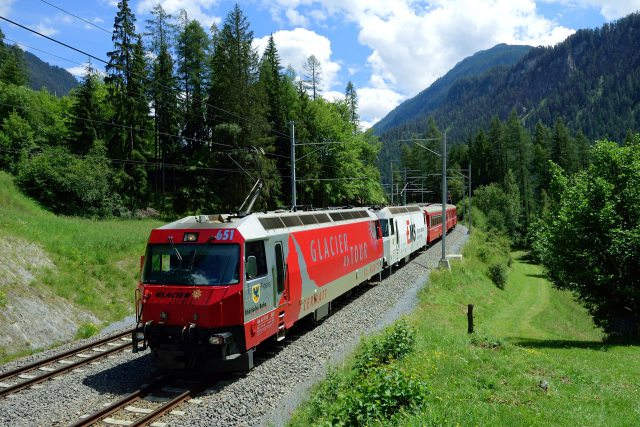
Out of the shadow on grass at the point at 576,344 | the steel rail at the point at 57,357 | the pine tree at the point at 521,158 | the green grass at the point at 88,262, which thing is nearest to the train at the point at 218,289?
the steel rail at the point at 57,357

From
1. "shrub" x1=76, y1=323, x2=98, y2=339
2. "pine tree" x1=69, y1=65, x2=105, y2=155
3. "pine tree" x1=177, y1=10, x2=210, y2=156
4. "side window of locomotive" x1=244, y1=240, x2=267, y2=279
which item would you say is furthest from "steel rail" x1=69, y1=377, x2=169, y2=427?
"pine tree" x1=69, y1=65, x2=105, y2=155

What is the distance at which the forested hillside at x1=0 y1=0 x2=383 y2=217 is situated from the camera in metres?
35.4

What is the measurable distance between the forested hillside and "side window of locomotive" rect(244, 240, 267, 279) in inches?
940

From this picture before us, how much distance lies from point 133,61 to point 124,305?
28.4 meters

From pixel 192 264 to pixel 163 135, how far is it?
Result: 35.7 m

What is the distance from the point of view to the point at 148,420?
27.6ft

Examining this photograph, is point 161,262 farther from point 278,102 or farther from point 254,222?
point 278,102

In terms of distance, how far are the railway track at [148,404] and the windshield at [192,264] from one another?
79.8 inches

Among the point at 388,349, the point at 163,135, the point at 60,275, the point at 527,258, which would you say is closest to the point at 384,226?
the point at 60,275

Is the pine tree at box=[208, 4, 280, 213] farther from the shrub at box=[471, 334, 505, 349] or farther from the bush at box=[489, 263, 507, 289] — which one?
the shrub at box=[471, 334, 505, 349]

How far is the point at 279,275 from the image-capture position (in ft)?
40.6

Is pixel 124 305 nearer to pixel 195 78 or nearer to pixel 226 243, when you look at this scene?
pixel 226 243

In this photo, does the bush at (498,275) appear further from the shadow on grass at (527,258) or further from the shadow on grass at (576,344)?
the shadow on grass at (527,258)

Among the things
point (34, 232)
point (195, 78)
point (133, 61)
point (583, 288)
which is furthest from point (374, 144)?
point (34, 232)
